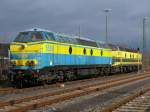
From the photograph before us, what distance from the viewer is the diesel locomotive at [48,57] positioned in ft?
78.5

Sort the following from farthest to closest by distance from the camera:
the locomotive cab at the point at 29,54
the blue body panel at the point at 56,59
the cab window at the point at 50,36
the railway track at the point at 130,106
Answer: the cab window at the point at 50,36, the blue body panel at the point at 56,59, the locomotive cab at the point at 29,54, the railway track at the point at 130,106

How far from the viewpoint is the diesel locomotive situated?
23.9m

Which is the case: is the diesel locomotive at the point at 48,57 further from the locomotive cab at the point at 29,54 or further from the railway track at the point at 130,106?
the railway track at the point at 130,106

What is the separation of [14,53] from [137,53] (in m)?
41.7

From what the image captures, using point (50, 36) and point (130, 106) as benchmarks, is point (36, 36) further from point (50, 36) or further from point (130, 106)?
point (130, 106)

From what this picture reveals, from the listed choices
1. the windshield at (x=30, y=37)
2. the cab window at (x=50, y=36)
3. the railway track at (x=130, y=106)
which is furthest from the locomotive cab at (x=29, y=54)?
the railway track at (x=130, y=106)

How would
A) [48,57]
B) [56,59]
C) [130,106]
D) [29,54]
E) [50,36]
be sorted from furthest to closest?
[56,59]
[50,36]
[48,57]
[29,54]
[130,106]

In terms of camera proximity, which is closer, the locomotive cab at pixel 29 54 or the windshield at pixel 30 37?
the locomotive cab at pixel 29 54

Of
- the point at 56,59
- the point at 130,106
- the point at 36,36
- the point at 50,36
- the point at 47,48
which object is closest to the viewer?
the point at 130,106

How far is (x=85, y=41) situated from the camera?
33.3m

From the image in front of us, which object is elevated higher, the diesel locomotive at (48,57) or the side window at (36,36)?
the side window at (36,36)

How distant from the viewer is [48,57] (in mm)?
25094

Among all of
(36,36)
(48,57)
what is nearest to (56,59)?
(48,57)

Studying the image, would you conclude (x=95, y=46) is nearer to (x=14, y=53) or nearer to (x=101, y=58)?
(x=101, y=58)
